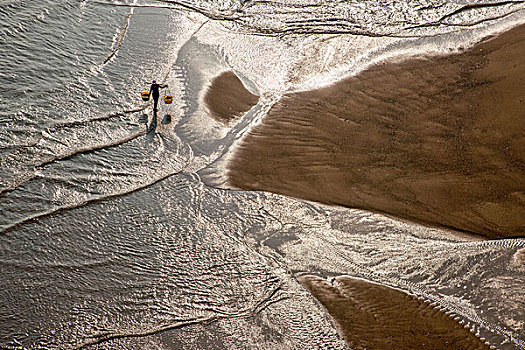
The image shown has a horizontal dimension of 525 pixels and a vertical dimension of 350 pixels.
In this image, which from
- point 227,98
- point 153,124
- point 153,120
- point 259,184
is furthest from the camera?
point 227,98

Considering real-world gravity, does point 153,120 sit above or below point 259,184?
above

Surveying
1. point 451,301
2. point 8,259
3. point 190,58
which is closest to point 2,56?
point 190,58

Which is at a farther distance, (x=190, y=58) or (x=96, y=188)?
(x=190, y=58)

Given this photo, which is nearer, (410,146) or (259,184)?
(259,184)

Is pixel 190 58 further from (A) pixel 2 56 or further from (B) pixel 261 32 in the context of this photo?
(A) pixel 2 56

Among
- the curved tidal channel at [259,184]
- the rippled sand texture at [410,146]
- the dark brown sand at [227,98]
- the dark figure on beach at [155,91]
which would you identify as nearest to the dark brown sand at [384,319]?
the curved tidal channel at [259,184]

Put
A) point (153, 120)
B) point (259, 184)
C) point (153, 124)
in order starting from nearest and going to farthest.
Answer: point (259, 184), point (153, 124), point (153, 120)

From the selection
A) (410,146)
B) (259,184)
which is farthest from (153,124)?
(410,146)

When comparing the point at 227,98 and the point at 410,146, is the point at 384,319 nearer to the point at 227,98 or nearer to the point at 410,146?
the point at 410,146
